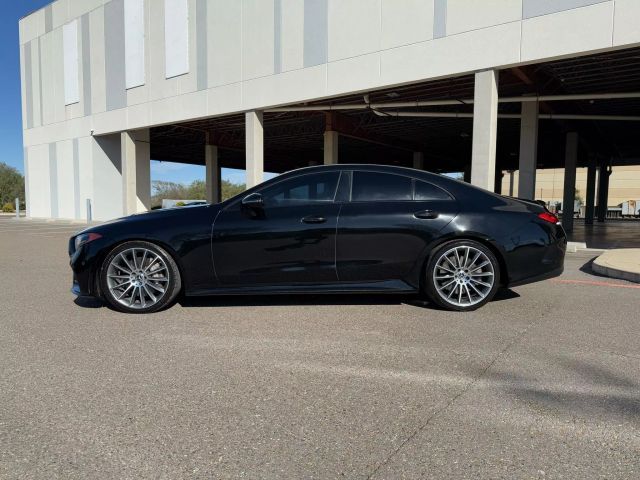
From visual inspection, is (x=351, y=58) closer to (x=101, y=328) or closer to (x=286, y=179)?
(x=286, y=179)

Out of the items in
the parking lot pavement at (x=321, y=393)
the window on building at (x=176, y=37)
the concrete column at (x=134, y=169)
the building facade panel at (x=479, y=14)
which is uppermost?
the window on building at (x=176, y=37)

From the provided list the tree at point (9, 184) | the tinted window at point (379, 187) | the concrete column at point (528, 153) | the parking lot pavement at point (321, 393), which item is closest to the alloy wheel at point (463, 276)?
the parking lot pavement at point (321, 393)

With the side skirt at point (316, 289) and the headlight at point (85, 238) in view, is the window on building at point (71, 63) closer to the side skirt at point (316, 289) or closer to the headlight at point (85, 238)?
the headlight at point (85, 238)

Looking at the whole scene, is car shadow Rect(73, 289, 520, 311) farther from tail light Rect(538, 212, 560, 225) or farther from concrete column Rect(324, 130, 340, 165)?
concrete column Rect(324, 130, 340, 165)

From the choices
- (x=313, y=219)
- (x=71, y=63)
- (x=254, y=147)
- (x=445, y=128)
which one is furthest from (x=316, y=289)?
(x=71, y=63)

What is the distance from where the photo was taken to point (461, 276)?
4.73 metres

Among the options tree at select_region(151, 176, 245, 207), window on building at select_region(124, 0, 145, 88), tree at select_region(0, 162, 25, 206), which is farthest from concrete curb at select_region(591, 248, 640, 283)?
tree at select_region(151, 176, 245, 207)

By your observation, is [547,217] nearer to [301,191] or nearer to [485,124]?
[301,191]

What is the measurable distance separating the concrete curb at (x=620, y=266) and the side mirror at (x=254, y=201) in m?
5.43

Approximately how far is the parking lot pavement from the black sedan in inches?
11.9

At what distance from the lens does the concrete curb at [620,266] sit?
6.54 metres

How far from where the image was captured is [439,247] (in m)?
4.70

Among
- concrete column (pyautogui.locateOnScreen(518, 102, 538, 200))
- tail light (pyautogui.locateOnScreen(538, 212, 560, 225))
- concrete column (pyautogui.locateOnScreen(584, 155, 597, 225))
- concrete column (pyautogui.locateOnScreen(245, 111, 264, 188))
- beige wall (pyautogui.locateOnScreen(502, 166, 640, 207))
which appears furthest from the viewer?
beige wall (pyautogui.locateOnScreen(502, 166, 640, 207))

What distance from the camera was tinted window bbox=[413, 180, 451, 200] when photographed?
15.8 ft
